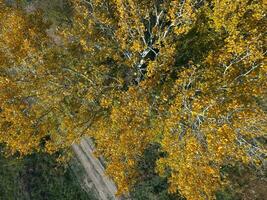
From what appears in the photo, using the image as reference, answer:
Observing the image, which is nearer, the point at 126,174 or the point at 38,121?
the point at 126,174

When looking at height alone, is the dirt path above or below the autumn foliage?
below

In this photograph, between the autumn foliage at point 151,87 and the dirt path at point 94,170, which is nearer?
the autumn foliage at point 151,87

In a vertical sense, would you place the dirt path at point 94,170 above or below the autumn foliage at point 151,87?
below

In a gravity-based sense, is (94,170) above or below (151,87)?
below

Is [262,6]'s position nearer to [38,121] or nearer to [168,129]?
[168,129]

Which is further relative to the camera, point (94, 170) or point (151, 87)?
point (94, 170)

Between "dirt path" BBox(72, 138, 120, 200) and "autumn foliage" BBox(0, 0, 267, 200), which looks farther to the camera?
"dirt path" BBox(72, 138, 120, 200)

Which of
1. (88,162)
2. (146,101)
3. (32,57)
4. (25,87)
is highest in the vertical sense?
(32,57)

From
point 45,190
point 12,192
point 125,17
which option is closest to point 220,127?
point 125,17
